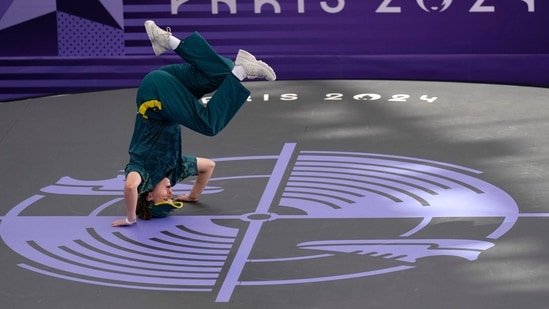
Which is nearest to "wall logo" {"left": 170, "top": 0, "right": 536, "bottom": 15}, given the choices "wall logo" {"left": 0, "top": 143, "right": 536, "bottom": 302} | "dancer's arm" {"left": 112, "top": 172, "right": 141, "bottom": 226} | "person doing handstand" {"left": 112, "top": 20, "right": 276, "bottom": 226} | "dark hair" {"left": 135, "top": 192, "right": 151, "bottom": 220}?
"wall logo" {"left": 0, "top": 143, "right": 536, "bottom": 302}

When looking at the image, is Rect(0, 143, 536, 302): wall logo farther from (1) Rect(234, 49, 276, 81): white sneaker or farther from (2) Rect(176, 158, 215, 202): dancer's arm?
(1) Rect(234, 49, 276, 81): white sneaker

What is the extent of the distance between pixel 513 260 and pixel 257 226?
1403 millimetres

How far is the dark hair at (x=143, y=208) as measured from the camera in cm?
636

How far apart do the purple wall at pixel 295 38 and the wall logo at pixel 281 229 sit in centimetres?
317

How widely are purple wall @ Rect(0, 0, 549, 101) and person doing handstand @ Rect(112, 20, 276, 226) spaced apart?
4297mm

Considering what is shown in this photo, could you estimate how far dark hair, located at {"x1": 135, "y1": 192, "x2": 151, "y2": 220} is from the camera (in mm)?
6355

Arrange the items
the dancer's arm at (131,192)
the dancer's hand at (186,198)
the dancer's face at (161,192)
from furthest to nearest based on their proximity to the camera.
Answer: the dancer's hand at (186,198), the dancer's face at (161,192), the dancer's arm at (131,192)

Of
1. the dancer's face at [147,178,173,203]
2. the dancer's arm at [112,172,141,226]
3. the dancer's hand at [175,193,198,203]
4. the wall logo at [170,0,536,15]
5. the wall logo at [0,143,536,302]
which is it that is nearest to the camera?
the wall logo at [0,143,536,302]

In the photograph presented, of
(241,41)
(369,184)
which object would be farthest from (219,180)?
(241,41)

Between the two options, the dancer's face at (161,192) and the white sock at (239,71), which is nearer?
the white sock at (239,71)

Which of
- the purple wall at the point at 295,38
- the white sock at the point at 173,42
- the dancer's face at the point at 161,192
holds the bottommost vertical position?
the dancer's face at the point at 161,192

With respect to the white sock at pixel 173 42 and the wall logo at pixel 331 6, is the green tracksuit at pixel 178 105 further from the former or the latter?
the wall logo at pixel 331 6

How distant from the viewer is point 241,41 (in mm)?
10602

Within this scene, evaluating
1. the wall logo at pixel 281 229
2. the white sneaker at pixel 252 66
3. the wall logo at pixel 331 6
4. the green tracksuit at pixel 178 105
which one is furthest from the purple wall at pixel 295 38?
the white sneaker at pixel 252 66
